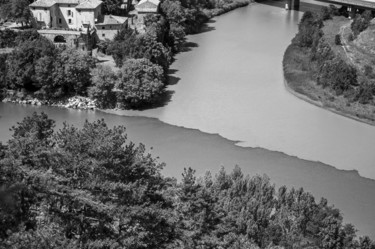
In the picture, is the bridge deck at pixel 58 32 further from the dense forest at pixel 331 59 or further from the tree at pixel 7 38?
the dense forest at pixel 331 59

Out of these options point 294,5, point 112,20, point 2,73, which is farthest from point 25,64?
point 294,5

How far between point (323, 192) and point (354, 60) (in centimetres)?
1019

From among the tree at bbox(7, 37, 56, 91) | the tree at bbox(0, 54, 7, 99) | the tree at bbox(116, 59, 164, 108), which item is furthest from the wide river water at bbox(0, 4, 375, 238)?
the tree at bbox(7, 37, 56, 91)

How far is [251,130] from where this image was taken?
1809 cm

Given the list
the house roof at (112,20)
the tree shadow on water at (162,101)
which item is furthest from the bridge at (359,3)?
the tree shadow on water at (162,101)

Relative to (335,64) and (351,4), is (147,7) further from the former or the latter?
(351,4)

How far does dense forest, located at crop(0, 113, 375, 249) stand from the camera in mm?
8000

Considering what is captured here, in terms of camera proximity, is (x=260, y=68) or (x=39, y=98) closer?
(x=39, y=98)

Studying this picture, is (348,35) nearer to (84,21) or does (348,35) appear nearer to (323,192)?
(84,21)

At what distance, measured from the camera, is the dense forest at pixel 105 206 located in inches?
315

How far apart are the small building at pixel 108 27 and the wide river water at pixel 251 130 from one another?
103 inches

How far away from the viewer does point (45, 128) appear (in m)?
13.1

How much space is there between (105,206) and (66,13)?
17367 mm

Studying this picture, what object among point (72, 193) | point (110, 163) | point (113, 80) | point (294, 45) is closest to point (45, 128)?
point (110, 163)
